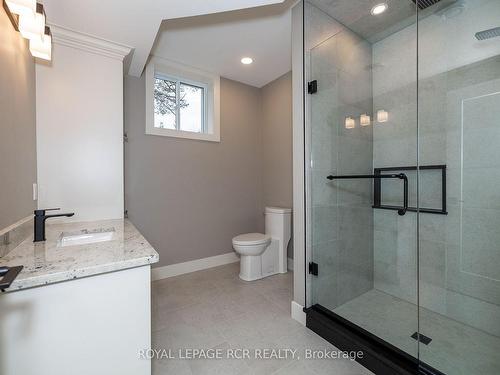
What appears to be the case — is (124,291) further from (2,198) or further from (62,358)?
(2,198)

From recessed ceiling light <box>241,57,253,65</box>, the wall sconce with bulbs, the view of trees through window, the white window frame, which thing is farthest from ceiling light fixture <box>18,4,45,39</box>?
recessed ceiling light <box>241,57,253,65</box>

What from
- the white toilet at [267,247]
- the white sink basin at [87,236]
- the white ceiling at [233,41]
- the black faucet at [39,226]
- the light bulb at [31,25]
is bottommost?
the white toilet at [267,247]

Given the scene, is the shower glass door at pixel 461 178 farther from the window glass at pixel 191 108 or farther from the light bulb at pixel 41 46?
the light bulb at pixel 41 46

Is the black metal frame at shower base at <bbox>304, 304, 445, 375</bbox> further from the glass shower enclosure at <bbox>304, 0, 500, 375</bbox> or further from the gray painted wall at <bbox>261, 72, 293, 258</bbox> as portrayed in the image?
the gray painted wall at <bbox>261, 72, 293, 258</bbox>

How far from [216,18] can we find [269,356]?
271 centimetres

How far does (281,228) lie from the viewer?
109 inches

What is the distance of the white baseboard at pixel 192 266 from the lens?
2.62 m

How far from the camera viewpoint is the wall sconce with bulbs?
1.10 meters

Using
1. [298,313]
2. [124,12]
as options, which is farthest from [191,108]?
[298,313]

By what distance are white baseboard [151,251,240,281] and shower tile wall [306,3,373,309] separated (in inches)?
59.6

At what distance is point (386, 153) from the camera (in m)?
2.21

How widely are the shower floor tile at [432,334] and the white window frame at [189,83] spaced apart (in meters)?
2.47

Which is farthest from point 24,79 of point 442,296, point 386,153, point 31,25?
point 442,296

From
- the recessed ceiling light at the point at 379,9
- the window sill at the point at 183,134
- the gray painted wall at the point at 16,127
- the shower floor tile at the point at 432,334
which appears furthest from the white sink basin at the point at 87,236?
the recessed ceiling light at the point at 379,9
